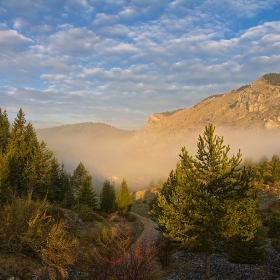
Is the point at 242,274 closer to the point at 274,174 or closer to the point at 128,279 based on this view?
the point at 128,279

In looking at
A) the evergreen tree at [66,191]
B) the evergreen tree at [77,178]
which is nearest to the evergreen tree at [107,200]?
the evergreen tree at [77,178]

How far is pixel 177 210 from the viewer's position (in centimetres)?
1535

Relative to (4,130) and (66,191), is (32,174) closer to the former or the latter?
(66,191)

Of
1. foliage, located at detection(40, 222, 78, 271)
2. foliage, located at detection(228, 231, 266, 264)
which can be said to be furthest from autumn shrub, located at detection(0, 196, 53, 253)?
foliage, located at detection(228, 231, 266, 264)

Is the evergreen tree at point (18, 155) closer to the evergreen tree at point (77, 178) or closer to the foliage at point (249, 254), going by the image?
the evergreen tree at point (77, 178)

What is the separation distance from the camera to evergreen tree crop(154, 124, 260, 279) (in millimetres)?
14391

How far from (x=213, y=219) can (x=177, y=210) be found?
7.27ft

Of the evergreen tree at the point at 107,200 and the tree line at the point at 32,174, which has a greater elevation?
the tree line at the point at 32,174

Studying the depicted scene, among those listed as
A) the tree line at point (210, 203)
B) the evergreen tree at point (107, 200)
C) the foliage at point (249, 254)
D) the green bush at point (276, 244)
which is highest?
the tree line at point (210, 203)

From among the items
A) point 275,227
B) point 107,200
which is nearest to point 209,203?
point 275,227

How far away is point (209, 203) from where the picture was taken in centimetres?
1462

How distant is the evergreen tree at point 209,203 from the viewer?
1439cm

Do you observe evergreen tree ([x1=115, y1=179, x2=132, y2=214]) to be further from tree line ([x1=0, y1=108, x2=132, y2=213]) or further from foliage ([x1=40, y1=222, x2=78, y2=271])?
foliage ([x1=40, y1=222, x2=78, y2=271])

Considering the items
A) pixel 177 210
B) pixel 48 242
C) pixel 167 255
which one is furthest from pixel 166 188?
pixel 48 242
